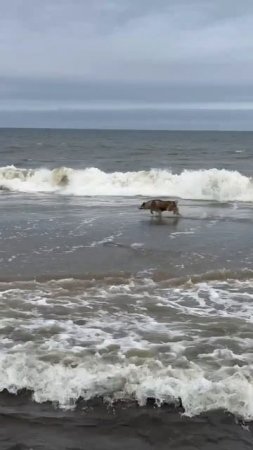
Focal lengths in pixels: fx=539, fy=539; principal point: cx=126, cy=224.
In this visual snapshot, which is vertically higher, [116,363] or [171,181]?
[171,181]

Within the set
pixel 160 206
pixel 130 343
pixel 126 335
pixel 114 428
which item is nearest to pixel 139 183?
pixel 160 206

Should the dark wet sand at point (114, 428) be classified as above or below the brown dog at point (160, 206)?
below

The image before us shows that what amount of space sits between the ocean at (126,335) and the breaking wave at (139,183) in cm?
807

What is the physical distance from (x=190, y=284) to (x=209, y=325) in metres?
2.22

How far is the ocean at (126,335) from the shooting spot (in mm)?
4727

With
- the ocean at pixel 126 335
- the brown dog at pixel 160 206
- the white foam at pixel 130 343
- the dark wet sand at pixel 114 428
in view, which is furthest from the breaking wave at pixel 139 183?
the dark wet sand at pixel 114 428

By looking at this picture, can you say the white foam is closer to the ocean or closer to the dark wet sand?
the ocean

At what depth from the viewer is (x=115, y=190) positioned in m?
26.6

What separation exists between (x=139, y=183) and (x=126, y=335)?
20.9 m

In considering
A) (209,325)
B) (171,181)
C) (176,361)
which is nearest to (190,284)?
(209,325)

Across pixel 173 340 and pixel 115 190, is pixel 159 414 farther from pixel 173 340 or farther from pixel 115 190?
pixel 115 190

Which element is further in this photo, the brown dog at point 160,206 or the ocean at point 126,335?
the brown dog at point 160,206

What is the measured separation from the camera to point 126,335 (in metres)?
6.78

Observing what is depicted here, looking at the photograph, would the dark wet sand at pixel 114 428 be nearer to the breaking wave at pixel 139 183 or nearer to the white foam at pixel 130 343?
the white foam at pixel 130 343
